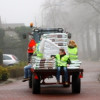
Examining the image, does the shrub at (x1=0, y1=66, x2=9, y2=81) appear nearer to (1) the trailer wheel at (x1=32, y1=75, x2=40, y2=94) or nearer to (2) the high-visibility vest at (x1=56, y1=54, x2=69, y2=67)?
(1) the trailer wheel at (x1=32, y1=75, x2=40, y2=94)

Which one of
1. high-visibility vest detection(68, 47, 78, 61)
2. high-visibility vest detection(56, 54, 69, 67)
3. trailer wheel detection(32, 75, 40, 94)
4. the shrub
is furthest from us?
the shrub

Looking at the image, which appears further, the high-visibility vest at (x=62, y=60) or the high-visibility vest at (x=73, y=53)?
the high-visibility vest at (x=73, y=53)

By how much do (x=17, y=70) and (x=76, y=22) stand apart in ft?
189

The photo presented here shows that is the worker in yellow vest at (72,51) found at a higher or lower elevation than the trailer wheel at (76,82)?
higher

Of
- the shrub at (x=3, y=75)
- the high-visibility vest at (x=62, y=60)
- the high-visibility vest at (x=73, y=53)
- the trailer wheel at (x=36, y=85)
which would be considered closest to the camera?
the high-visibility vest at (x=62, y=60)

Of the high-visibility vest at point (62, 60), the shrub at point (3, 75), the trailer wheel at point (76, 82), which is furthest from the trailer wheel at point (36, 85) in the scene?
the shrub at point (3, 75)

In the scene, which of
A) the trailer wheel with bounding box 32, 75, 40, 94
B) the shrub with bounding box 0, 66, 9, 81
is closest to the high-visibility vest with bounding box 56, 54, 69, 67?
the trailer wheel with bounding box 32, 75, 40, 94

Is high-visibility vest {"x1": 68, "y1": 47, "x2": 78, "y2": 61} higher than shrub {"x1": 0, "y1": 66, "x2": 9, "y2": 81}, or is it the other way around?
high-visibility vest {"x1": 68, "y1": 47, "x2": 78, "y2": 61}

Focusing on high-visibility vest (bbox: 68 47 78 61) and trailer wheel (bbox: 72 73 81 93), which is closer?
trailer wheel (bbox: 72 73 81 93)

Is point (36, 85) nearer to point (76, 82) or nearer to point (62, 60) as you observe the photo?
point (62, 60)

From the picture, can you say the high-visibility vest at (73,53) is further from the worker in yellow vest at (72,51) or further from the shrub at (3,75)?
the shrub at (3,75)

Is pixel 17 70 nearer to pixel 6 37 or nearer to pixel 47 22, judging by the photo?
pixel 6 37

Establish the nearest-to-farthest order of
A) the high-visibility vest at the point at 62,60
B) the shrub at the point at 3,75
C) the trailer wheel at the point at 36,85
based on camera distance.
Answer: the high-visibility vest at the point at 62,60 < the trailer wheel at the point at 36,85 < the shrub at the point at 3,75

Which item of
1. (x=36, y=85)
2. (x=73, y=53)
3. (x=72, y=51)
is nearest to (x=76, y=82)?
(x=73, y=53)
